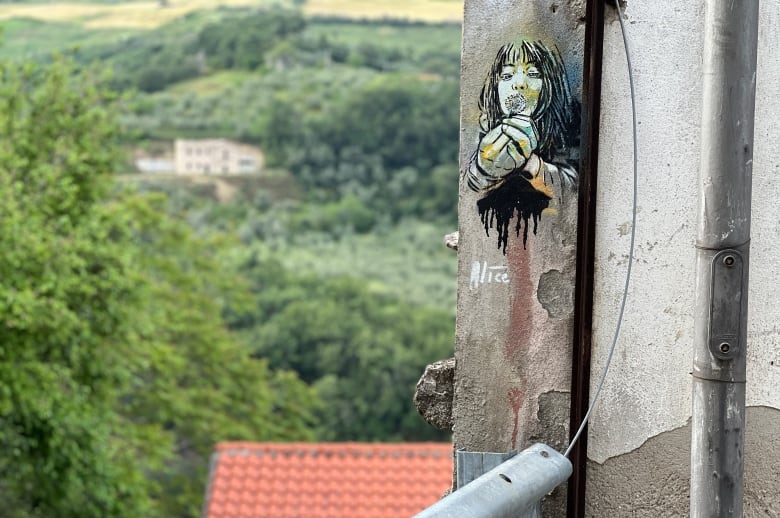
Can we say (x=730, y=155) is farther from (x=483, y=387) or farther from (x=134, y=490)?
(x=134, y=490)

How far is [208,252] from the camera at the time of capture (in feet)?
68.3

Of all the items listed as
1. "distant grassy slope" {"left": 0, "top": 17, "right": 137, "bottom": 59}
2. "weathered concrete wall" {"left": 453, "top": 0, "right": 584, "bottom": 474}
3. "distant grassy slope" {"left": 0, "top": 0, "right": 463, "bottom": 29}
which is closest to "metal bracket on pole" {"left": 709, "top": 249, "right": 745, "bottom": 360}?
"weathered concrete wall" {"left": 453, "top": 0, "right": 584, "bottom": 474}

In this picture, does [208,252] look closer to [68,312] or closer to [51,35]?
[68,312]

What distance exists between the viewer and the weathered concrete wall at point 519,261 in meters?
2.75

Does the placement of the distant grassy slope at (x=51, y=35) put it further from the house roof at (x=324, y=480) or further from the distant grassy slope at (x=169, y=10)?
the house roof at (x=324, y=480)

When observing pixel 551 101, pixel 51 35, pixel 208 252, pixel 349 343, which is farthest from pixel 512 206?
pixel 51 35

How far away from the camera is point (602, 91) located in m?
2.75

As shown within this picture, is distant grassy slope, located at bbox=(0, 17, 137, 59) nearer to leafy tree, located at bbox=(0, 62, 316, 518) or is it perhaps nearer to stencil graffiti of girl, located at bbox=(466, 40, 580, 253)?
leafy tree, located at bbox=(0, 62, 316, 518)

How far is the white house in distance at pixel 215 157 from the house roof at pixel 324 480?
3224 centimetres

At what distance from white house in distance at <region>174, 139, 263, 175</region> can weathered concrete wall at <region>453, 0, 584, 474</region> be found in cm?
4045

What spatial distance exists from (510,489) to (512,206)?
2.85ft

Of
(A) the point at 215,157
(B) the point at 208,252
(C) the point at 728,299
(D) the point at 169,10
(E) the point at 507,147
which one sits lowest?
(B) the point at 208,252

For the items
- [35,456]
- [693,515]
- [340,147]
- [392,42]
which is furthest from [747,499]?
[392,42]

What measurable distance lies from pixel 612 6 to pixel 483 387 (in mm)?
1046
